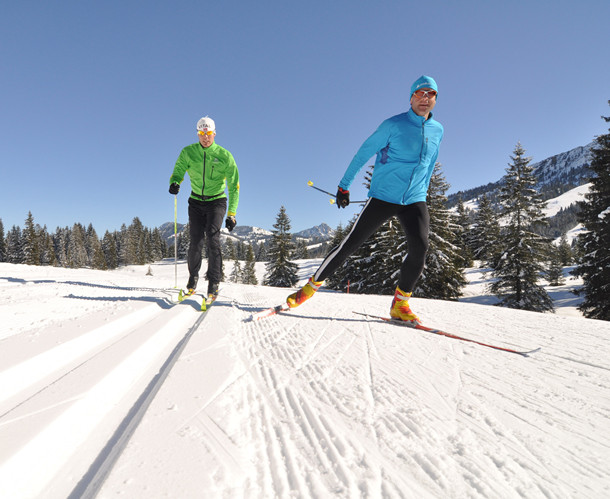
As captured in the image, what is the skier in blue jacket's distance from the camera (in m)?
2.82

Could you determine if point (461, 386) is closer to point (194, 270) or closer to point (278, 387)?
point (278, 387)

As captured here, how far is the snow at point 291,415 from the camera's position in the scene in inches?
27.7

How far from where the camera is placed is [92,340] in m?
1.72

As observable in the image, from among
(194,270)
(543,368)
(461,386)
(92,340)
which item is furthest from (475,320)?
(194,270)

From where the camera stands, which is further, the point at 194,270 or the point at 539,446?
the point at 194,270

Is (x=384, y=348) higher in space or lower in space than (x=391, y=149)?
lower

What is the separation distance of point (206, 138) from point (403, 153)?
2.77 metres

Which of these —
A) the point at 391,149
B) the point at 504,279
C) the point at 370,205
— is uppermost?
the point at 391,149

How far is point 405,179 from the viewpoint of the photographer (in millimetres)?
2838

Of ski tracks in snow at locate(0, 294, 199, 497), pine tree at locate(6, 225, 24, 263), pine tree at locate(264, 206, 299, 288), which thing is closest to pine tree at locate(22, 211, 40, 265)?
pine tree at locate(6, 225, 24, 263)

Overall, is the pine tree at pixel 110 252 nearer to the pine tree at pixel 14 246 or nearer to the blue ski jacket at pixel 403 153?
the pine tree at pixel 14 246

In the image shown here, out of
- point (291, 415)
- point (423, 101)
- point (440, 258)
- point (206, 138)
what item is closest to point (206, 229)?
point (206, 138)

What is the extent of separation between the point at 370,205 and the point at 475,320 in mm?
1604

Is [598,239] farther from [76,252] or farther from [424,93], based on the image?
A: [76,252]
